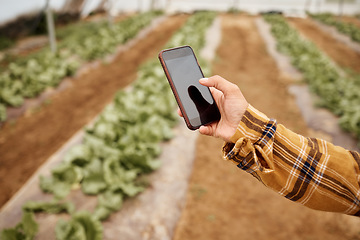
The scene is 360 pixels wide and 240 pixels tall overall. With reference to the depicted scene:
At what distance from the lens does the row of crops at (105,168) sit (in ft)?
7.80

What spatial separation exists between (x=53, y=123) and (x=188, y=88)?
15.2 feet

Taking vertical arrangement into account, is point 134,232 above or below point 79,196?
below

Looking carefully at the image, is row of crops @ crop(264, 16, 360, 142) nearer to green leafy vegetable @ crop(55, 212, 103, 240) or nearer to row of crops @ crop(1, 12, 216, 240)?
row of crops @ crop(1, 12, 216, 240)

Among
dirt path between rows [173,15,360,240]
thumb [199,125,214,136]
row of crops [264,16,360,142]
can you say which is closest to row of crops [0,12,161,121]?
dirt path between rows [173,15,360,240]

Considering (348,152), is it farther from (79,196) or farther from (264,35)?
(264,35)

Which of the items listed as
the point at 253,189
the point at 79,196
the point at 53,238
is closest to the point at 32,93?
the point at 79,196

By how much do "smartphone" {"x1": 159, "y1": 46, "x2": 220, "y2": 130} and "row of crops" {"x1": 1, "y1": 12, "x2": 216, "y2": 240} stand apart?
4.88 feet

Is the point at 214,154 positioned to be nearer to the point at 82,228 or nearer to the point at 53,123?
the point at 82,228

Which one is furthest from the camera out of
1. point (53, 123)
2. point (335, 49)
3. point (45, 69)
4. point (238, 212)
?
point (335, 49)

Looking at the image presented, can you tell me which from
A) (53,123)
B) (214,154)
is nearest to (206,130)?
(214,154)

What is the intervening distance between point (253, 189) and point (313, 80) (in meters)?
4.43

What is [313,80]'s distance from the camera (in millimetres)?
6863

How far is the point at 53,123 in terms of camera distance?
542cm

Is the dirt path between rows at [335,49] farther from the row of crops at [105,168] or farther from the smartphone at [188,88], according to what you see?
the smartphone at [188,88]
